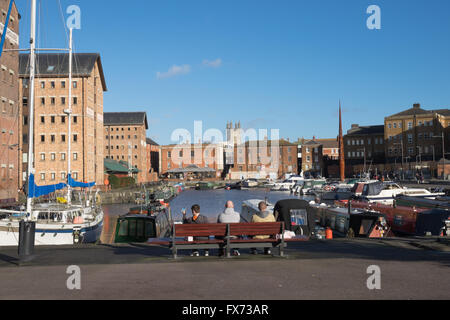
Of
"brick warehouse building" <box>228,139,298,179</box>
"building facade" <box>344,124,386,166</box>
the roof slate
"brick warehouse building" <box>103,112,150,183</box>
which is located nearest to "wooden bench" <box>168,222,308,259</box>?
the roof slate

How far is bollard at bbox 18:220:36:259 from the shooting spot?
13.5m

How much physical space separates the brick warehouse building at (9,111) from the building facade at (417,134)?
9637 centimetres

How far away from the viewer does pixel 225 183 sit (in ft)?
451

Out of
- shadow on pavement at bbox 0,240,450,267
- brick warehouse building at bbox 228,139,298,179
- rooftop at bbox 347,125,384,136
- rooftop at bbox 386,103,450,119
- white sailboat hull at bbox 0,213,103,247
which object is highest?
rooftop at bbox 386,103,450,119

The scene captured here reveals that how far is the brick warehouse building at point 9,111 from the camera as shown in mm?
41812

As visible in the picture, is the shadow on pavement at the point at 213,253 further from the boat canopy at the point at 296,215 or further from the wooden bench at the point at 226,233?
the boat canopy at the point at 296,215

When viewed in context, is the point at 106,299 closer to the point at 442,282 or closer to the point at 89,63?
the point at 442,282

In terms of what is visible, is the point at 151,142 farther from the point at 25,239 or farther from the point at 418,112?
the point at 25,239

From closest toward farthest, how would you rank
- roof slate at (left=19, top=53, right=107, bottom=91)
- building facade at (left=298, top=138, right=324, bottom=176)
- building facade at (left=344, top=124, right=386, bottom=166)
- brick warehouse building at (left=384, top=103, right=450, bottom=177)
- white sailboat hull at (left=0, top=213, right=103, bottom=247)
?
1. white sailboat hull at (left=0, top=213, right=103, bottom=247)
2. roof slate at (left=19, top=53, right=107, bottom=91)
3. brick warehouse building at (left=384, top=103, right=450, bottom=177)
4. building facade at (left=344, top=124, right=386, bottom=166)
5. building facade at (left=298, top=138, right=324, bottom=176)

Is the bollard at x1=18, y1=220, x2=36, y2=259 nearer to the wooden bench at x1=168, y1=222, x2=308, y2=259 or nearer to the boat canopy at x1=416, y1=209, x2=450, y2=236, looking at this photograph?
the wooden bench at x1=168, y1=222, x2=308, y2=259

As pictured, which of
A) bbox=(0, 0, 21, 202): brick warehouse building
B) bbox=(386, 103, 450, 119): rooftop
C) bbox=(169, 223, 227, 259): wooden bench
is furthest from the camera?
bbox=(386, 103, 450, 119): rooftop

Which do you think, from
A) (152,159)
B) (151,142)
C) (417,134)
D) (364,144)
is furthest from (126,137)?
(417,134)

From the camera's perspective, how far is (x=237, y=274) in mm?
10852

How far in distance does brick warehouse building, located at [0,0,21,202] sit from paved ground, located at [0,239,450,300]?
3001 centimetres
